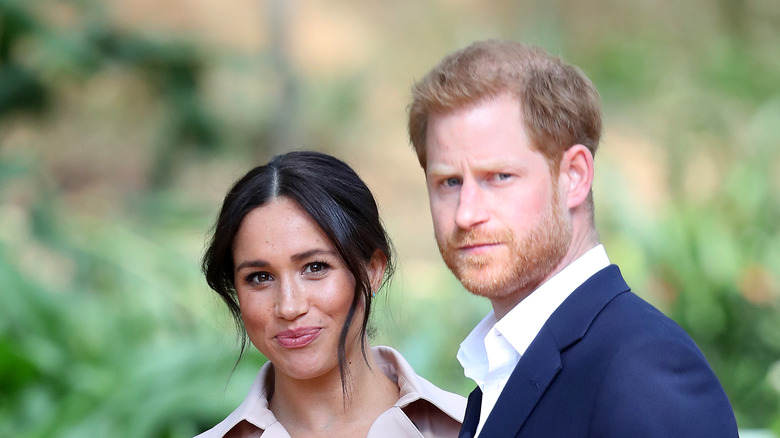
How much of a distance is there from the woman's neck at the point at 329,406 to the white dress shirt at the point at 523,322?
23.8 inches

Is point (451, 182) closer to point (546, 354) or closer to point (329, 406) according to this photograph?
point (546, 354)

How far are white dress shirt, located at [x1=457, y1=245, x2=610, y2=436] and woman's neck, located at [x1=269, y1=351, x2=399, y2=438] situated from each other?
1.99 ft

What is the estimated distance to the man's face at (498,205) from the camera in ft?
5.54

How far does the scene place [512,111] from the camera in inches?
68.1

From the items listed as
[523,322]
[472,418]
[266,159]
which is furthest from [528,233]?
[266,159]

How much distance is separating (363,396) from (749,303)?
322 cm

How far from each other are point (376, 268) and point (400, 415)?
1.24 feet

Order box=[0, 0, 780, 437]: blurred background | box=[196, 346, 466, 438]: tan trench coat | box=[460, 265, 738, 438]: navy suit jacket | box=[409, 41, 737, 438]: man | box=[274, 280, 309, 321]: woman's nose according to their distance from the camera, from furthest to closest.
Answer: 1. box=[0, 0, 780, 437]: blurred background
2. box=[196, 346, 466, 438]: tan trench coat
3. box=[274, 280, 309, 321]: woman's nose
4. box=[409, 41, 737, 438]: man
5. box=[460, 265, 738, 438]: navy suit jacket

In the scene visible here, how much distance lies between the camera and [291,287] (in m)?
2.13

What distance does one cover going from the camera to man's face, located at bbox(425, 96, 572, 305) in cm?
169

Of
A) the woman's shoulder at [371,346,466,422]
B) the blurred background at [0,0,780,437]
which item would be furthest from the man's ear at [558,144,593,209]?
the blurred background at [0,0,780,437]

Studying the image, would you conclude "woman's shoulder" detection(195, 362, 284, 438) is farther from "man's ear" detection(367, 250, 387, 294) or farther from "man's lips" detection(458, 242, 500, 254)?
"man's lips" detection(458, 242, 500, 254)

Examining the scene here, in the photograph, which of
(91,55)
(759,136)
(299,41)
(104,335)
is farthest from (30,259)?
(759,136)

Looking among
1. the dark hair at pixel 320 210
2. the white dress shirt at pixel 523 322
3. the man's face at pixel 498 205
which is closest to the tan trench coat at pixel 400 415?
the dark hair at pixel 320 210
